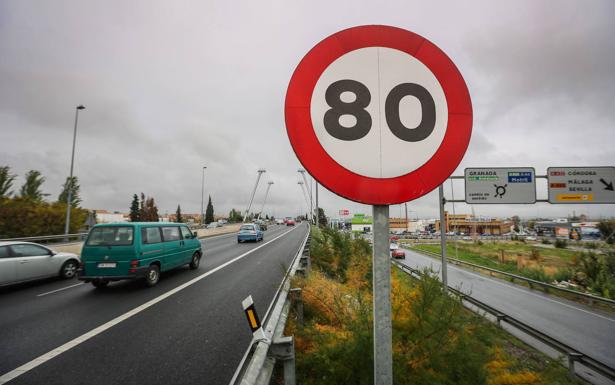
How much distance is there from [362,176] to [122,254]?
355 inches

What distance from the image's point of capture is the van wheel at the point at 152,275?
8.48 meters

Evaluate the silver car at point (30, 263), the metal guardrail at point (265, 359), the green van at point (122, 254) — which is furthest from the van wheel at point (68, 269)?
the metal guardrail at point (265, 359)

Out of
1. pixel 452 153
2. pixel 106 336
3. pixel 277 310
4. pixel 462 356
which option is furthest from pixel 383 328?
pixel 106 336

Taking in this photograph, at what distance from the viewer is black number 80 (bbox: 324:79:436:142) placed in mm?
1278

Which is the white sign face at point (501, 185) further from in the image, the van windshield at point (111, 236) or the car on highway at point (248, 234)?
the car on highway at point (248, 234)

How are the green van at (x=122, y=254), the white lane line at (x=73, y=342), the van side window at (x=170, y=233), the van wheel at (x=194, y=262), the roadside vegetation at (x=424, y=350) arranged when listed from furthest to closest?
the van wheel at (x=194, y=262) → the van side window at (x=170, y=233) → the green van at (x=122, y=254) → the white lane line at (x=73, y=342) → the roadside vegetation at (x=424, y=350)

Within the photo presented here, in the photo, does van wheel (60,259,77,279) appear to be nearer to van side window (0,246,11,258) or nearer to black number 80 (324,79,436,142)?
van side window (0,246,11,258)

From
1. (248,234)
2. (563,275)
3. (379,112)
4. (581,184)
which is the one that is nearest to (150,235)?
(379,112)

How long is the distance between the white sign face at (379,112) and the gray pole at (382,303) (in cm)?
25

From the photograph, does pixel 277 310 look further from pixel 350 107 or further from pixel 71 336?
pixel 71 336

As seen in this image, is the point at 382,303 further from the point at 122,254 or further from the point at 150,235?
the point at 150,235

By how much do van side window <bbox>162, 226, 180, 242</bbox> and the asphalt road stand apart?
8.63 m

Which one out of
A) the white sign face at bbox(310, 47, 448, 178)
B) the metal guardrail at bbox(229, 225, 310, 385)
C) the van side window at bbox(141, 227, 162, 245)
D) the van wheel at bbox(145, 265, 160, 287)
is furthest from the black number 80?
the van wheel at bbox(145, 265, 160, 287)

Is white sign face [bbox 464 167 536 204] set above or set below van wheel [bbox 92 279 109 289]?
above
